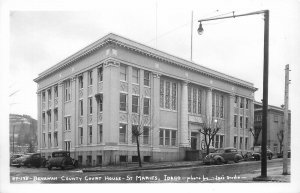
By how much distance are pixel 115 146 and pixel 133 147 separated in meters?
0.63

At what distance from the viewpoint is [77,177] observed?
10305 mm

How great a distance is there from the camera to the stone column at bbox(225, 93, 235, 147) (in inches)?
480

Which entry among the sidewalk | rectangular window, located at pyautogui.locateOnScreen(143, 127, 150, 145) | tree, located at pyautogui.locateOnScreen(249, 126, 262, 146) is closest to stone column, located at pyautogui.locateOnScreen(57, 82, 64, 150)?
the sidewalk

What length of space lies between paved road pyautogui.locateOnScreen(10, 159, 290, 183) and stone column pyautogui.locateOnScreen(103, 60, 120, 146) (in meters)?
1.72

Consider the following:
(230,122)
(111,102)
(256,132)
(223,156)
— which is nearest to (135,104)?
(111,102)

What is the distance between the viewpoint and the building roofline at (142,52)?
11398mm

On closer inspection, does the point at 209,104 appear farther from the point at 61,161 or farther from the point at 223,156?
the point at 61,161

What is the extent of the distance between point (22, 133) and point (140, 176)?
3736 mm

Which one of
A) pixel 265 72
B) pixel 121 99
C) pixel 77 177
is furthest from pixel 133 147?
pixel 265 72

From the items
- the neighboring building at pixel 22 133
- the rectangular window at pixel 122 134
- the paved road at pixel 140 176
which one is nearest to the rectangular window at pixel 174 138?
the rectangular window at pixel 122 134

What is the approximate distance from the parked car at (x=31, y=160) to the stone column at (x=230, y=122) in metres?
5.79

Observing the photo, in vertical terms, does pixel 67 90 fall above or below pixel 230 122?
above

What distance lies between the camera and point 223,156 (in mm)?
12375

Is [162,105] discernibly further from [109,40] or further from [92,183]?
[92,183]
